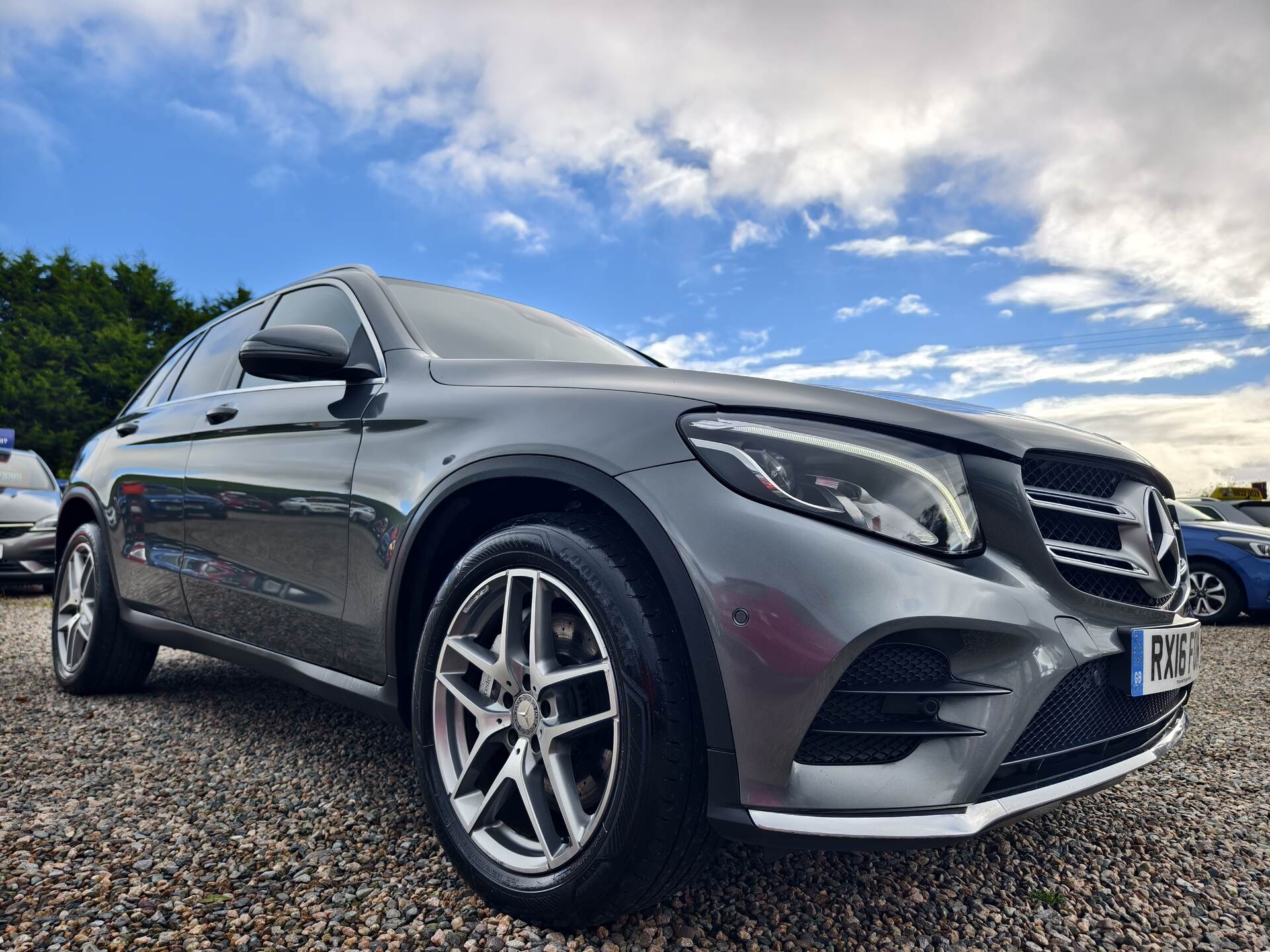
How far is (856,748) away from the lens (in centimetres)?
153

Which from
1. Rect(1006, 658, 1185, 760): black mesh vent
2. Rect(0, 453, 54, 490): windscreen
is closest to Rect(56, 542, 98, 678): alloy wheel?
Rect(1006, 658, 1185, 760): black mesh vent

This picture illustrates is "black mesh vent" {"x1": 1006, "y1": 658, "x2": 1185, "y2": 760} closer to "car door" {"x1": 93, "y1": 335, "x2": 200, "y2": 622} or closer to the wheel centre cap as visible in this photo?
the wheel centre cap

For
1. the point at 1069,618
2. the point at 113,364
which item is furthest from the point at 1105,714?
the point at 113,364

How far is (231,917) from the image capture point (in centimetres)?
182

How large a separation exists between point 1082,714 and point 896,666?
43 centimetres

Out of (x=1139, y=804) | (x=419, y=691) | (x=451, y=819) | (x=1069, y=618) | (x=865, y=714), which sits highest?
(x=1069, y=618)

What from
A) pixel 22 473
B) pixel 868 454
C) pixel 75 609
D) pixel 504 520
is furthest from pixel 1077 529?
pixel 22 473

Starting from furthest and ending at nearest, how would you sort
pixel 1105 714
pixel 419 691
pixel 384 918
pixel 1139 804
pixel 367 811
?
pixel 1139 804, pixel 367 811, pixel 419 691, pixel 384 918, pixel 1105 714

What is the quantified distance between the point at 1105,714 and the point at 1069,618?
254 mm

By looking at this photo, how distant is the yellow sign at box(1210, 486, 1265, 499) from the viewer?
29.8 m

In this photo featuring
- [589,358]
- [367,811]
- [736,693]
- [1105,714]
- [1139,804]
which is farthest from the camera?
[589,358]

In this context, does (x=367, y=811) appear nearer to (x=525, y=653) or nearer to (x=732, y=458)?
(x=525, y=653)

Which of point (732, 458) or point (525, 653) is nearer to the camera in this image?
point (732, 458)

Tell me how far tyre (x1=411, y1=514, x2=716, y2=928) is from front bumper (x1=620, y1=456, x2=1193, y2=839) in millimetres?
107
